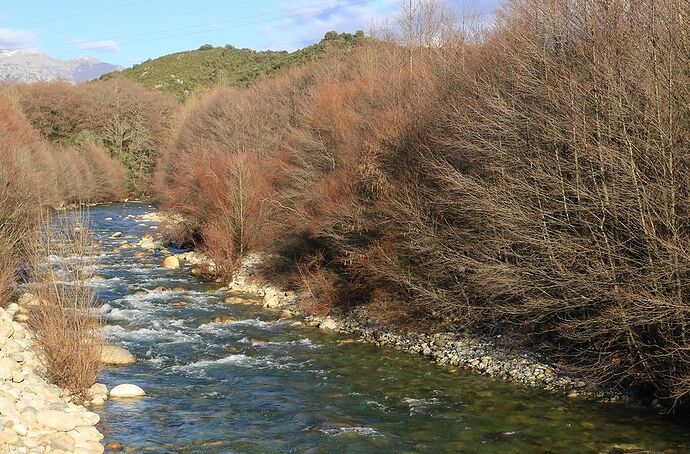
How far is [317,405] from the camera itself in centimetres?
1427

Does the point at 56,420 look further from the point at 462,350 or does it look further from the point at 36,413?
the point at 462,350

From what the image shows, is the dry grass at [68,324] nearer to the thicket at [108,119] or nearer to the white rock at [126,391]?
the white rock at [126,391]

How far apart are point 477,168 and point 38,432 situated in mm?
11736

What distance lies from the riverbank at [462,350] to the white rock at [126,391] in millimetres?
7312

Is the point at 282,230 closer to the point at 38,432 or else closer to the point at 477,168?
the point at 477,168

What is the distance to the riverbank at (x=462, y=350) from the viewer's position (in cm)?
1505

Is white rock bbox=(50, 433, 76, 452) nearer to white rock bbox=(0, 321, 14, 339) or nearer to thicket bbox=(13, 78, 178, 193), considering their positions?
white rock bbox=(0, 321, 14, 339)

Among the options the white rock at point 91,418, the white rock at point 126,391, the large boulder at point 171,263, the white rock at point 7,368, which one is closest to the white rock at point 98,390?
the white rock at point 126,391

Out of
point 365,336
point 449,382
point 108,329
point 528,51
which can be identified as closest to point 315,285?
point 365,336

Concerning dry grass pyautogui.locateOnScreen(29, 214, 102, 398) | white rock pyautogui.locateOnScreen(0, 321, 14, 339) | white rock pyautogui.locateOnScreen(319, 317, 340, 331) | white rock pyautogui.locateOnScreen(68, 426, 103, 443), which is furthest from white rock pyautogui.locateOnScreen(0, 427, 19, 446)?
white rock pyautogui.locateOnScreen(319, 317, 340, 331)

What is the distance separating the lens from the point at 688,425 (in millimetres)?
12586

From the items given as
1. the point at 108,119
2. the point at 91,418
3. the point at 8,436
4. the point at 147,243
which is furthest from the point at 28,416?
the point at 108,119

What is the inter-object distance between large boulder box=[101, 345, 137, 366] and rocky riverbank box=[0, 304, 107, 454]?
227 centimetres

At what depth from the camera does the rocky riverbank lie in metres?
10.4
